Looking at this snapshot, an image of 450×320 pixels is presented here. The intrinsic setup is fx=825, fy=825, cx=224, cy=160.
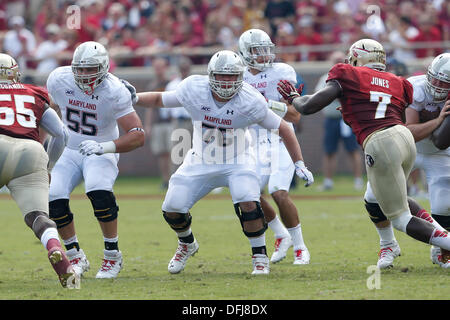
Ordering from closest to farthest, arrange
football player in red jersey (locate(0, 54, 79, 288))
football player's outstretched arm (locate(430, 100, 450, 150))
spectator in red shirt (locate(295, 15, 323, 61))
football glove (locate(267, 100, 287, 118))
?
football player in red jersey (locate(0, 54, 79, 288))
football player's outstretched arm (locate(430, 100, 450, 150))
football glove (locate(267, 100, 287, 118))
spectator in red shirt (locate(295, 15, 323, 61))

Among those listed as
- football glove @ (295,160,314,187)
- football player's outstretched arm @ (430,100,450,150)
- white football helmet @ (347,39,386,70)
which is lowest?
football glove @ (295,160,314,187)

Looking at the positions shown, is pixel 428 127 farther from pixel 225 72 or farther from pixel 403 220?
pixel 225 72

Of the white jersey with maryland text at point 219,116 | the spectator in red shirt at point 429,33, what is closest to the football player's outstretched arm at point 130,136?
the white jersey with maryland text at point 219,116

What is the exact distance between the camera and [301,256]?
7.08m

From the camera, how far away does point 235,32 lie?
50.2 feet

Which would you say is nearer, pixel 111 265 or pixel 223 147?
pixel 111 265

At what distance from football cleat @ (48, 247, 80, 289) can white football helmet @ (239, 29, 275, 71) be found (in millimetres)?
2804

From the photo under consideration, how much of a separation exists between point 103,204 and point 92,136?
1.91 feet

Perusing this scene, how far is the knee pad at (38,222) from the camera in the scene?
5.50m

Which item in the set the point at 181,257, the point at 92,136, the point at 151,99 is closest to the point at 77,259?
the point at 181,257

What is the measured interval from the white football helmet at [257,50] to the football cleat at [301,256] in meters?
1.69

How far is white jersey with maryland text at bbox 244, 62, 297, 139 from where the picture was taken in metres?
7.45

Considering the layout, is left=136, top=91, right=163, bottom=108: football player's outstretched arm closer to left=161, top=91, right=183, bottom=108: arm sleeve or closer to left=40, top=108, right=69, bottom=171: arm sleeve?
left=161, top=91, right=183, bottom=108: arm sleeve

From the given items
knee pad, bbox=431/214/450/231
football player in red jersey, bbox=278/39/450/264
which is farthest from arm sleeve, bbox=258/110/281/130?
knee pad, bbox=431/214/450/231
